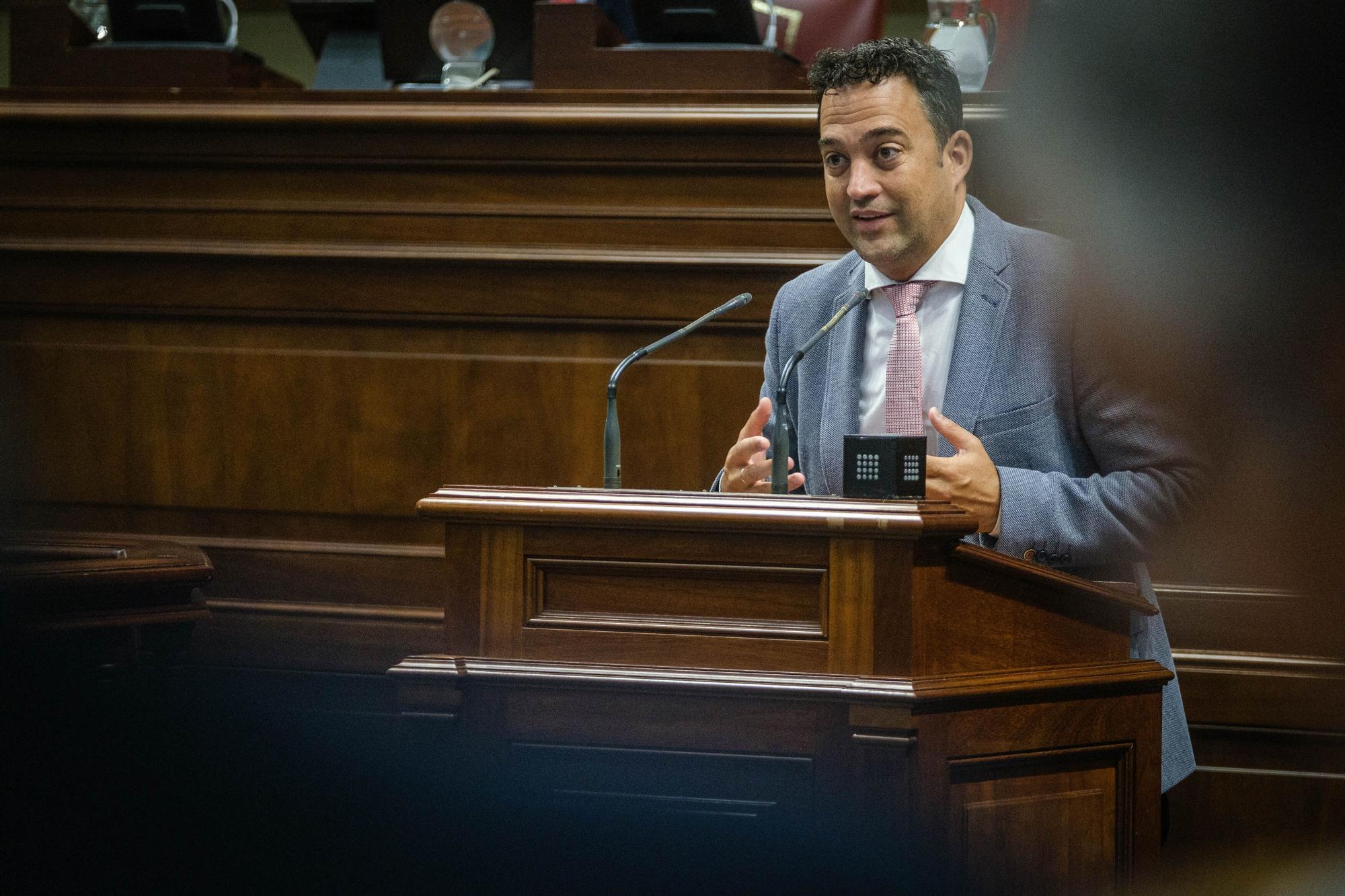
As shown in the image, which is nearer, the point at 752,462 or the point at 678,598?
the point at 678,598

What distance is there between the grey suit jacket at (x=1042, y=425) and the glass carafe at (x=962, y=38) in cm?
64

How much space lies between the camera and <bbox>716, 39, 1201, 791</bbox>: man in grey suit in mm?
1465

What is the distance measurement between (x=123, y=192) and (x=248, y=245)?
0.27m

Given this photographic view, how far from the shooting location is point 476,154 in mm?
2361

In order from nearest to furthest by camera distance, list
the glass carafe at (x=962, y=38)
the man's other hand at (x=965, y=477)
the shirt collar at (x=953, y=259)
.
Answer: the man's other hand at (x=965, y=477), the shirt collar at (x=953, y=259), the glass carafe at (x=962, y=38)

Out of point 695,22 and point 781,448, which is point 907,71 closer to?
point 781,448

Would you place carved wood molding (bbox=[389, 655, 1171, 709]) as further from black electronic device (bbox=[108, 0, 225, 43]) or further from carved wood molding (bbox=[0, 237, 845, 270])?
black electronic device (bbox=[108, 0, 225, 43])

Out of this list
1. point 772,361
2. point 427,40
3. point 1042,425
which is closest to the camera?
point 1042,425

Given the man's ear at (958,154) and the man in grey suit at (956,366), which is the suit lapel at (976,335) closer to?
the man in grey suit at (956,366)

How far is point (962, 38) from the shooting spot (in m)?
2.29

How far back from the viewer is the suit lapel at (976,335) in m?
1.60

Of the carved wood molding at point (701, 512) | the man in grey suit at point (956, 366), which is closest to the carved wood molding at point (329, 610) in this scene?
the man in grey suit at point (956, 366)

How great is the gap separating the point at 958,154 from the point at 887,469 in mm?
730

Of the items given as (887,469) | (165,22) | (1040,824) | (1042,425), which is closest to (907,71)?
(1042,425)
